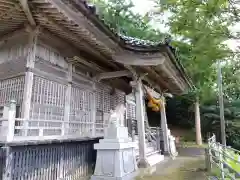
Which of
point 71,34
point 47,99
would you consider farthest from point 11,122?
point 71,34

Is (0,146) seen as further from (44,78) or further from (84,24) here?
(84,24)

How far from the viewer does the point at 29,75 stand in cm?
638

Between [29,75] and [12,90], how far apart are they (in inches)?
33.0

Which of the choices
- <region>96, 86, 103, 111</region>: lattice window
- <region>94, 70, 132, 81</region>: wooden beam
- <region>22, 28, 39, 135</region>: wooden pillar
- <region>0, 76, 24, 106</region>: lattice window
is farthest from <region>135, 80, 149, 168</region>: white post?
<region>0, 76, 24, 106</region>: lattice window

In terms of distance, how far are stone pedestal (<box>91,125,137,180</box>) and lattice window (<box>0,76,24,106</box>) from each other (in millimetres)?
2603

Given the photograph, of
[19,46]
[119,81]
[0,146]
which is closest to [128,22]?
[119,81]

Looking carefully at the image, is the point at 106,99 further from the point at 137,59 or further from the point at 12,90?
the point at 12,90

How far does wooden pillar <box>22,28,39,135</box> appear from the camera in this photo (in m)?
6.19

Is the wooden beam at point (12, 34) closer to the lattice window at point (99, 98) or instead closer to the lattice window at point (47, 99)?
the lattice window at point (47, 99)

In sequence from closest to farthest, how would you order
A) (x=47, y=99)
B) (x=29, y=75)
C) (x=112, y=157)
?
(x=112, y=157)
(x=29, y=75)
(x=47, y=99)

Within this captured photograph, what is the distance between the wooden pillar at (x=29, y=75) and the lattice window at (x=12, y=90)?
279 millimetres

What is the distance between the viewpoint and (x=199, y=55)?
562 centimetres

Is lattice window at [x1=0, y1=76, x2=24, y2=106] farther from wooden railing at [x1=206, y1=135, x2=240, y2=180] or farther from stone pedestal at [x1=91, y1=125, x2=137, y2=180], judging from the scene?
wooden railing at [x1=206, y1=135, x2=240, y2=180]

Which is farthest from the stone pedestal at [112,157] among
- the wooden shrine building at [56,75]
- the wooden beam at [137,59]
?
the wooden beam at [137,59]
